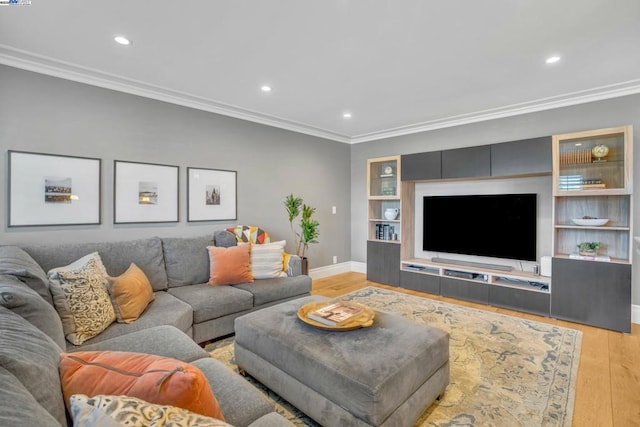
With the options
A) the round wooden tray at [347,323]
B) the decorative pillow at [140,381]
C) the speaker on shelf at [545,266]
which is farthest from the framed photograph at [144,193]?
the speaker on shelf at [545,266]

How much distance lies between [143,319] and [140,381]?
155 cm

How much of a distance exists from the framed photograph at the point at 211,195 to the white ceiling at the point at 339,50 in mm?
834

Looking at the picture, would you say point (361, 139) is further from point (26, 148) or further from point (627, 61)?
point (26, 148)

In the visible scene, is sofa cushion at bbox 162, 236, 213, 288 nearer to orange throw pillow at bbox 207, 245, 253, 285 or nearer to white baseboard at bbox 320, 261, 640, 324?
orange throw pillow at bbox 207, 245, 253, 285

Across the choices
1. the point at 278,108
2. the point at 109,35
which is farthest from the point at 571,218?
the point at 109,35

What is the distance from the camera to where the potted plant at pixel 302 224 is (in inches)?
175

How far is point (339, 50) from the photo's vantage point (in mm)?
2551

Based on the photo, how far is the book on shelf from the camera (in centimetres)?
202

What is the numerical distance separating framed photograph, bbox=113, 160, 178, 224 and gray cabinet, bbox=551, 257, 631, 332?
4449 millimetres

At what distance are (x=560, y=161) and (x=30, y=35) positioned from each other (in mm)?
5117

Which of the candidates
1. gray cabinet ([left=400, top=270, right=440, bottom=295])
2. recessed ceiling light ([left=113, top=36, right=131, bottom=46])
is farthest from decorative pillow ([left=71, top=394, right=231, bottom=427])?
gray cabinet ([left=400, top=270, right=440, bottom=295])

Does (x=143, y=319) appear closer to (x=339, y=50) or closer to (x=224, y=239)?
(x=224, y=239)

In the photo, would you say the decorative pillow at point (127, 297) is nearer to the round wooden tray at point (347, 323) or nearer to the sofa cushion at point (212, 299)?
the sofa cushion at point (212, 299)

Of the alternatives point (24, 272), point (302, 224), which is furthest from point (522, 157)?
point (24, 272)
